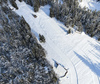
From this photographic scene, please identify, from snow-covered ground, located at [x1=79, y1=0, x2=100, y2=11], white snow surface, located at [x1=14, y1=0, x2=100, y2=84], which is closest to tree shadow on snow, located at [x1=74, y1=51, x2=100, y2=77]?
white snow surface, located at [x1=14, y1=0, x2=100, y2=84]

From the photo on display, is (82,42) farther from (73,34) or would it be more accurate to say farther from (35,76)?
(35,76)

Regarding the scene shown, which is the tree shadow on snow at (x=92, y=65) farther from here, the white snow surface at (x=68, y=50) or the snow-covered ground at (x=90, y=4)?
the snow-covered ground at (x=90, y=4)

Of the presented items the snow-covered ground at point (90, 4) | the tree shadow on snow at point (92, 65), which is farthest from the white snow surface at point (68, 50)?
the snow-covered ground at point (90, 4)

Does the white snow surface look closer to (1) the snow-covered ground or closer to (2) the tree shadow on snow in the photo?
(2) the tree shadow on snow

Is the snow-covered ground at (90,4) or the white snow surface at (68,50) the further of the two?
the snow-covered ground at (90,4)

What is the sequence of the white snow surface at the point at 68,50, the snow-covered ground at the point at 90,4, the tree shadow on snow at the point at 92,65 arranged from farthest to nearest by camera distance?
the snow-covered ground at the point at 90,4
the tree shadow on snow at the point at 92,65
the white snow surface at the point at 68,50

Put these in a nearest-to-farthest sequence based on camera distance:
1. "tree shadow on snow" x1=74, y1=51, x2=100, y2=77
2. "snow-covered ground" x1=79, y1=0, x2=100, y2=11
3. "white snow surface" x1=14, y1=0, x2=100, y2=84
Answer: "white snow surface" x1=14, y1=0, x2=100, y2=84 < "tree shadow on snow" x1=74, y1=51, x2=100, y2=77 < "snow-covered ground" x1=79, y1=0, x2=100, y2=11

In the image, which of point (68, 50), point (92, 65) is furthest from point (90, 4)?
point (92, 65)

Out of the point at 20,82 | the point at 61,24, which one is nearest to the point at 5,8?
the point at 61,24
